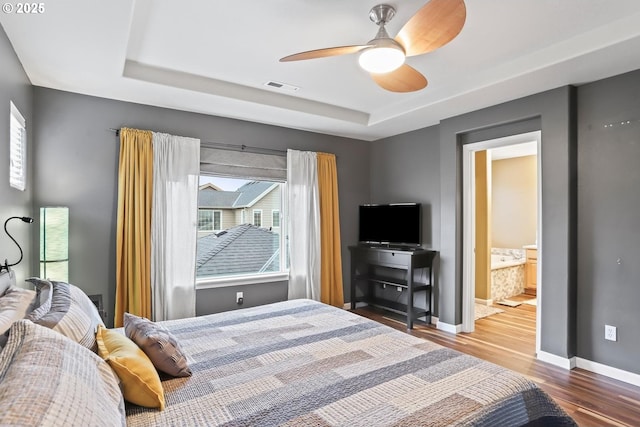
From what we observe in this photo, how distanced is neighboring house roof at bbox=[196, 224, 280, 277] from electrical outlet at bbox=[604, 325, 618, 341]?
11.2 feet

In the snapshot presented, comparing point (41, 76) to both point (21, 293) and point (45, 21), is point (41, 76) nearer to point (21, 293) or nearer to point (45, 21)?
point (45, 21)

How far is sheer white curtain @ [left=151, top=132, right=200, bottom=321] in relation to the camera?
357 cm

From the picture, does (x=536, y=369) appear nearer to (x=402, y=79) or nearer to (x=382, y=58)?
(x=402, y=79)

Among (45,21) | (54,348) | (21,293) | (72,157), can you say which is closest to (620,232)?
(54,348)

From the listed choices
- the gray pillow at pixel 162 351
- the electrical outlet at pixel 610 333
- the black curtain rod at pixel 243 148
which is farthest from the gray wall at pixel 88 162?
the electrical outlet at pixel 610 333

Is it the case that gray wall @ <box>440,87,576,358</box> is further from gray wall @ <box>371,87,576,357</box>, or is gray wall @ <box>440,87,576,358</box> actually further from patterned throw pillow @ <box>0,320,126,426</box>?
patterned throw pillow @ <box>0,320,126,426</box>

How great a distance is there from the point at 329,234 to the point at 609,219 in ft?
9.62

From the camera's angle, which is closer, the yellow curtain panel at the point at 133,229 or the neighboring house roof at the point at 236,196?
the yellow curtain panel at the point at 133,229

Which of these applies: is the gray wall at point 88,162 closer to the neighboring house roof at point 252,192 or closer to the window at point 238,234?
the window at point 238,234

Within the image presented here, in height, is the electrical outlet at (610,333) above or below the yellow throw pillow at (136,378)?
below

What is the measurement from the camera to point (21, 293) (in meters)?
1.71

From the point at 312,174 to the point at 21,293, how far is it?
3.35 meters

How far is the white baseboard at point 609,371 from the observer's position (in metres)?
2.74

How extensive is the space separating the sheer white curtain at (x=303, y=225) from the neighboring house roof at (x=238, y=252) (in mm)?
314
